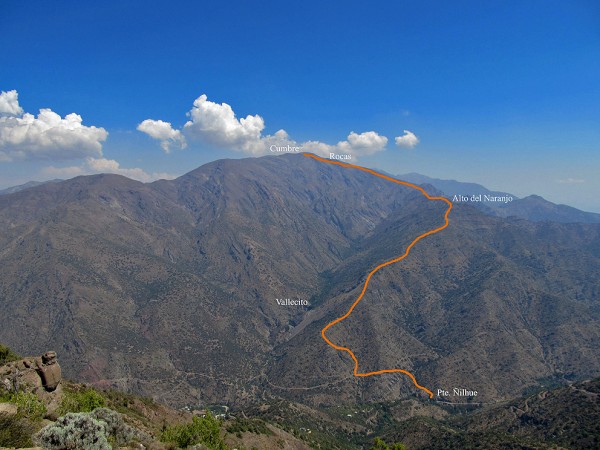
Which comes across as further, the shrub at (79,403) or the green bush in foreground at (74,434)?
the shrub at (79,403)

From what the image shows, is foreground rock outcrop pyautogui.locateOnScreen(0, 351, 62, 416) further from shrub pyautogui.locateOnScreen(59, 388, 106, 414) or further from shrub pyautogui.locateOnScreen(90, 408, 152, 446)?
shrub pyautogui.locateOnScreen(90, 408, 152, 446)

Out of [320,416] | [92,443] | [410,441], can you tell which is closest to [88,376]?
[320,416]

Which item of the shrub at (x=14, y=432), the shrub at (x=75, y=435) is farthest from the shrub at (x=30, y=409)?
the shrub at (x=75, y=435)

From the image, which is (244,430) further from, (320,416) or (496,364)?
(496,364)

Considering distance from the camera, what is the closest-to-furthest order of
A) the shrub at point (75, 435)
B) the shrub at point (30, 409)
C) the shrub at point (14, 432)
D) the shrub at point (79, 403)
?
the shrub at point (14, 432) → the shrub at point (75, 435) → the shrub at point (30, 409) → the shrub at point (79, 403)

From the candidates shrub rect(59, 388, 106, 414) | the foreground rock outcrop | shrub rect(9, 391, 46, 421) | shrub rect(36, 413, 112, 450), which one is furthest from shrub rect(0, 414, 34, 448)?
the foreground rock outcrop

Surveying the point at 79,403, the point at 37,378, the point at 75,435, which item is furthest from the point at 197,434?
the point at 75,435

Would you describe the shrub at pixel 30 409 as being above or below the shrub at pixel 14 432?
below

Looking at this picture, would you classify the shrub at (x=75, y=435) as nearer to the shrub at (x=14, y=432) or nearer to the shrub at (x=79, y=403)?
the shrub at (x=14, y=432)
